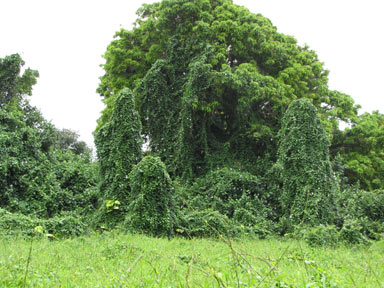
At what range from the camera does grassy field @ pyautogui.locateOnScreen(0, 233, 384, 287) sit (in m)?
2.32

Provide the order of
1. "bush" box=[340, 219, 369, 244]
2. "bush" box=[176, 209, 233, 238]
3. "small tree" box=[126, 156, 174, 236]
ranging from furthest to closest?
"bush" box=[176, 209, 233, 238], "small tree" box=[126, 156, 174, 236], "bush" box=[340, 219, 369, 244]

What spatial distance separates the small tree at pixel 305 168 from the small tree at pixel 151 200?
396cm

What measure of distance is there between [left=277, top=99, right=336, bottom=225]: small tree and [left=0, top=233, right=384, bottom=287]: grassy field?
259 centimetres

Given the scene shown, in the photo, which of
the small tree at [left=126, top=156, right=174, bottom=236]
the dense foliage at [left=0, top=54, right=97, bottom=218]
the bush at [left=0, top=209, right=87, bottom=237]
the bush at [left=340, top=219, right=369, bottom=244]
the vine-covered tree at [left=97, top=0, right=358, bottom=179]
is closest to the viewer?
the bush at [left=0, top=209, right=87, bottom=237]

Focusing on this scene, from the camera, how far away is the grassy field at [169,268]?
2320 mm

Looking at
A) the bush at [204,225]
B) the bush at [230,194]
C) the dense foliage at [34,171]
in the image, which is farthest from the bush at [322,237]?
the dense foliage at [34,171]

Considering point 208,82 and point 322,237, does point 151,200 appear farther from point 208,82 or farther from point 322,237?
point 208,82

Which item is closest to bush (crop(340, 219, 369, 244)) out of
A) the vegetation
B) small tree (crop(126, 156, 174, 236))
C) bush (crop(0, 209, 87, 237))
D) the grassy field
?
the vegetation

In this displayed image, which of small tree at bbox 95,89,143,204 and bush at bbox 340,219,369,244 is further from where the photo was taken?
small tree at bbox 95,89,143,204

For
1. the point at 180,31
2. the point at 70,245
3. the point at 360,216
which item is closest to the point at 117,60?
the point at 180,31

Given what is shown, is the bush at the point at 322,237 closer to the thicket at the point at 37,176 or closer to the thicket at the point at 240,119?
the thicket at the point at 240,119

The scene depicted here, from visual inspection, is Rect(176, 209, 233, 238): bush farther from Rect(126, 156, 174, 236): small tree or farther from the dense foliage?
the dense foliage

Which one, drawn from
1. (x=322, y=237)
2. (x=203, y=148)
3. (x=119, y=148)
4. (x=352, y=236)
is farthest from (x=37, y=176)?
(x=352, y=236)

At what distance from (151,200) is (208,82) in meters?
5.42
